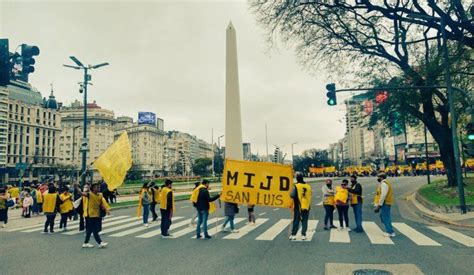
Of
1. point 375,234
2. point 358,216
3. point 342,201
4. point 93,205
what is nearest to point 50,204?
point 93,205

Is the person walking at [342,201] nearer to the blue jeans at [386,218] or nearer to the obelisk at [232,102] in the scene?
the blue jeans at [386,218]

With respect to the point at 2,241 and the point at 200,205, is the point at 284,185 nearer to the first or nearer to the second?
the point at 200,205

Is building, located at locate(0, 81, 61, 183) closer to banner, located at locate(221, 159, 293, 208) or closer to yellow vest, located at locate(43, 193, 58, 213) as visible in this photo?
yellow vest, located at locate(43, 193, 58, 213)

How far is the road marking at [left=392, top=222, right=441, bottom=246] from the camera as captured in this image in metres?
9.56

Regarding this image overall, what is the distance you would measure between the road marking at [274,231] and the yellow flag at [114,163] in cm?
579

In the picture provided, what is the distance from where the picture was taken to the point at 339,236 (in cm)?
1070

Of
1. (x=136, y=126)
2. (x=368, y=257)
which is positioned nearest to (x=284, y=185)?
(x=368, y=257)

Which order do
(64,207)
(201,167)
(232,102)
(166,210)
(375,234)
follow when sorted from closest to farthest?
1. (375,234)
2. (166,210)
3. (64,207)
4. (232,102)
5. (201,167)

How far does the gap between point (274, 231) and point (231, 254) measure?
3805mm

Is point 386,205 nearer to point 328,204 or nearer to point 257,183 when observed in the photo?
point 328,204

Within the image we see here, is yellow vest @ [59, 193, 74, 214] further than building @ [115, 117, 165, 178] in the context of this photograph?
No

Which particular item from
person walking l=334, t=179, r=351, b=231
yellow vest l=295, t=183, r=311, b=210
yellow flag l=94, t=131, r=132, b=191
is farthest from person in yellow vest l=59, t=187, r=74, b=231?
person walking l=334, t=179, r=351, b=231

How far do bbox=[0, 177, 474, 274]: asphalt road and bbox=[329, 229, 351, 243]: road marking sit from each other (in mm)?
26

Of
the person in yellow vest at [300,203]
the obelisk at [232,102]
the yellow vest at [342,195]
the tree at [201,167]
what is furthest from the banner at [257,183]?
the tree at [201,167]
